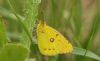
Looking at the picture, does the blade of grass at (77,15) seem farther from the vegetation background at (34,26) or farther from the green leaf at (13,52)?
the green leaf at (13,52)

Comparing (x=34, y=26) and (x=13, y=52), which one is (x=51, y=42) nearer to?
(x=34, y=26)

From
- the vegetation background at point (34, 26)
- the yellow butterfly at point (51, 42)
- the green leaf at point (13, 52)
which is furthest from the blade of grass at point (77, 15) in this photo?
the green leaf at point (13, 52)

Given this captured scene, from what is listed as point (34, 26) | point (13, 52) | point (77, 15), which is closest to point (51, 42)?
point (34, 26)

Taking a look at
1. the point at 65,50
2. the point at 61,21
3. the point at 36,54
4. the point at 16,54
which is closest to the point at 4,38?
the point at 16,54

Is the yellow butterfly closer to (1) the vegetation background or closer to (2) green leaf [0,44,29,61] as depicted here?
(1) the vegetation background

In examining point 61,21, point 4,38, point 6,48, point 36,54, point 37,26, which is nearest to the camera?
point 6,48

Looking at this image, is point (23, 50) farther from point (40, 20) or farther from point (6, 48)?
point (40, 20)
